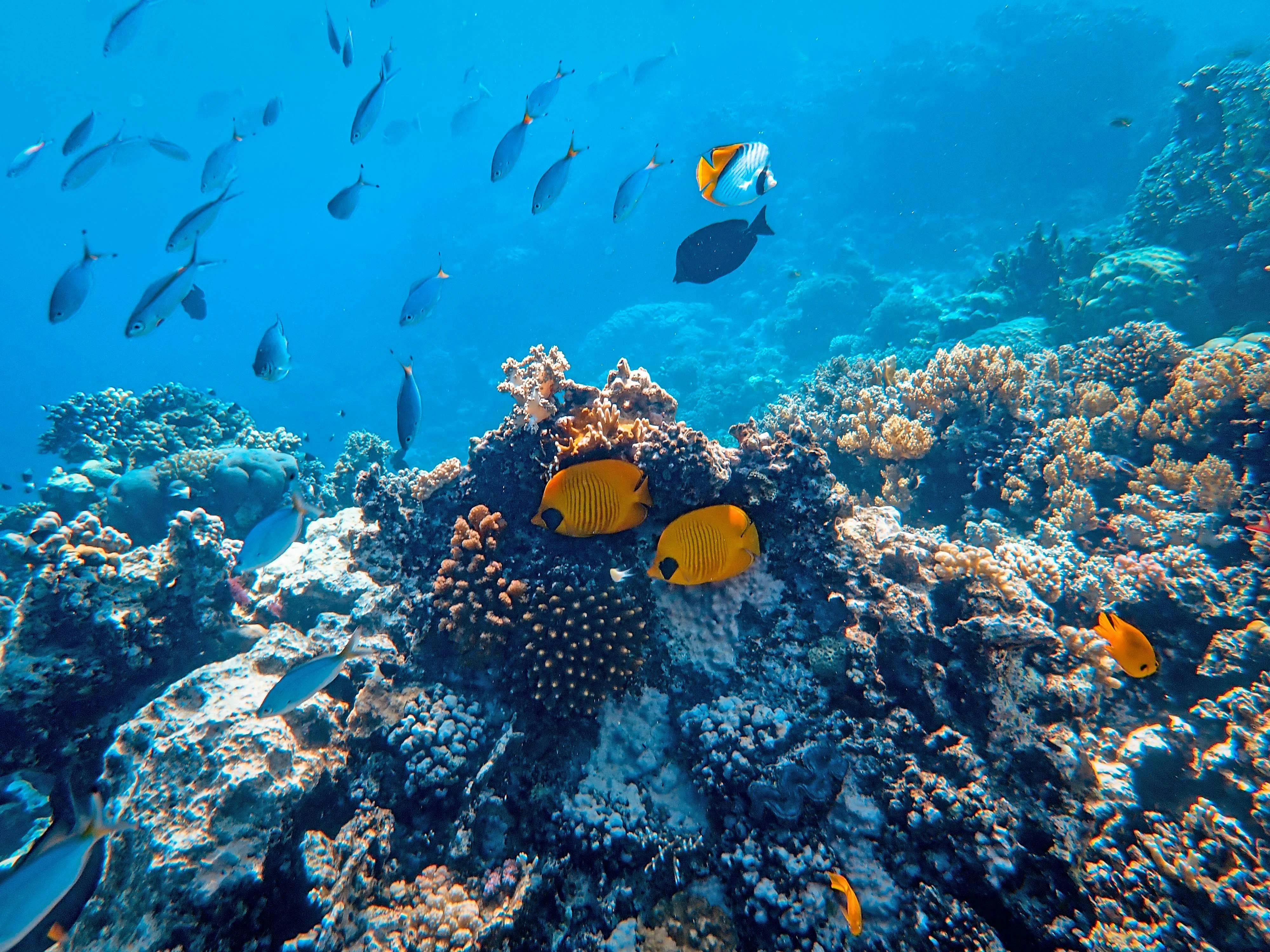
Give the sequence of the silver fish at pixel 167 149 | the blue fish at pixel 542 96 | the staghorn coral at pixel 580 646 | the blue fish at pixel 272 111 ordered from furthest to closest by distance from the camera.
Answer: the blue fish at pixel 272 111 → the silver fish at pixel 167 149 → the blue fish at pixel 542 96 → the staghorn coral at pixel 580 646

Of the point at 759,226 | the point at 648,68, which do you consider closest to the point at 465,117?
the point at 648,68

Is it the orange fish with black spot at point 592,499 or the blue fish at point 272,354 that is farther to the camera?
the blue fish at point 272,354

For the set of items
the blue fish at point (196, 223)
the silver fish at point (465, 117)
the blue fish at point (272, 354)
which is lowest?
the blue fish at point (272, 354)

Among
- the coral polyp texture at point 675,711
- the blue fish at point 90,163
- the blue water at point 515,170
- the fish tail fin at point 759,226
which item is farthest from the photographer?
the blue water at point 515,170

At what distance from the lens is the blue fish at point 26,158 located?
7.66 meters

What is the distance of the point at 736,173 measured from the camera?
373 cm

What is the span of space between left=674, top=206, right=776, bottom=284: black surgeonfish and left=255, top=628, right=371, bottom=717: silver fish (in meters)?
3.62

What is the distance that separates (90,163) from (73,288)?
340 centimetres

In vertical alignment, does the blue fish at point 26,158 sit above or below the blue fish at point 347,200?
above

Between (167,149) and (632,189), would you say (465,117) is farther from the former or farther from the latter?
(632,189)

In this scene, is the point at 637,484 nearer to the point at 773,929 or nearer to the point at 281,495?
→ the point at 773,929

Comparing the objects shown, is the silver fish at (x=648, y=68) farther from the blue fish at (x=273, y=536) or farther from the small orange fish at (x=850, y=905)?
the small orange fish at (x=850, y=905)

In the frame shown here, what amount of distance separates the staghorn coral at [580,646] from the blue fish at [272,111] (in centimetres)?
1105

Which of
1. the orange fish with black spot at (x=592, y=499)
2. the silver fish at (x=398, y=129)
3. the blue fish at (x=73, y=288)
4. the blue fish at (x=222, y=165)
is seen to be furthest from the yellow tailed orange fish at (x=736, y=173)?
the silver fish at (x=398, y=129)
